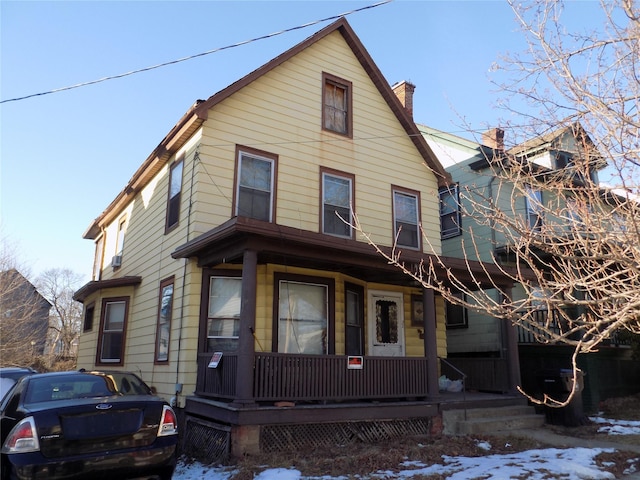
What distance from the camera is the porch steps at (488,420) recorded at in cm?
990

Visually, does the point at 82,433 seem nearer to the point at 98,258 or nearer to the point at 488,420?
the point at 488,420

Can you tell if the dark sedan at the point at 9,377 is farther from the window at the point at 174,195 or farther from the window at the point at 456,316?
the window at the point at 456,316

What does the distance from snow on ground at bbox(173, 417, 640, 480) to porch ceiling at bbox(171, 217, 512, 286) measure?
266 cm

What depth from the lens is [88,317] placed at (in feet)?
50.0

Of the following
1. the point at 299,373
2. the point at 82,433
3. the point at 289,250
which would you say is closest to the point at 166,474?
the point at 82,433

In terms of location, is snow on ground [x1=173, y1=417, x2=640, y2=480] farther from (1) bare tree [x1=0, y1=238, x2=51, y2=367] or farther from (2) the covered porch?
(1) bare tree [x1=0, y1=238, x2=51, y2=367]

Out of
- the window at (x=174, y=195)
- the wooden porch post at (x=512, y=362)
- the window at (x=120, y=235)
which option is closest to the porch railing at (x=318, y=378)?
the wooden porch post at (x=512, y=362)

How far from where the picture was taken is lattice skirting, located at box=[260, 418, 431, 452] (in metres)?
8.12

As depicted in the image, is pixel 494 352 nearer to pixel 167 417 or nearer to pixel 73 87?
pixel 167 417

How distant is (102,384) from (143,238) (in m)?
7.60

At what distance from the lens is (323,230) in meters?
11.7

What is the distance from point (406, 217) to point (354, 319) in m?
3.20

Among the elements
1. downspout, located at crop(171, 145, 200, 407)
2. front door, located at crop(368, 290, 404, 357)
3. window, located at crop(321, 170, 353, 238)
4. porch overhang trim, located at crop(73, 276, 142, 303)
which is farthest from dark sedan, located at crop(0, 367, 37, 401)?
front door, located at crop(368, 290, 404, 357)

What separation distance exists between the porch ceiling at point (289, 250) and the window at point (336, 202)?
3.94ft
